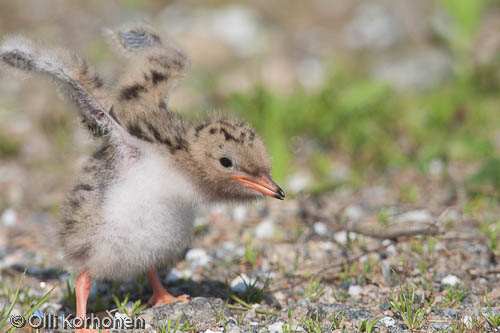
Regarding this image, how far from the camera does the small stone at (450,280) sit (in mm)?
3533

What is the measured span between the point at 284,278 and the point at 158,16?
6519 mm

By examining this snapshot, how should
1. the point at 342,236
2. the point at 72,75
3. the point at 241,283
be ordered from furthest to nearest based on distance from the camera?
the point at 342,236, the point at 241,283, the point at 72,75

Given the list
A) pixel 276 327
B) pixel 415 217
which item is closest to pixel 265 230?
pixel 415 217

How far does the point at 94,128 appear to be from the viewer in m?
3.15

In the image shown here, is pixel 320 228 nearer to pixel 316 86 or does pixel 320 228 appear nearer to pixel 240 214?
pixel 240 214

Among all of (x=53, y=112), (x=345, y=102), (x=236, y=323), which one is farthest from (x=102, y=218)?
(x=53, y=112)

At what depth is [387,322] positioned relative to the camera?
3.14m

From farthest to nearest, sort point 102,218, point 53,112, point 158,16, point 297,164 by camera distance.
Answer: point 158,16 → point 53,112 → point 297,164 → point 102,218

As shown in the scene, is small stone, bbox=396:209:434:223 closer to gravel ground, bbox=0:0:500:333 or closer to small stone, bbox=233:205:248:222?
gravel ground, bbox=0:0:500:333

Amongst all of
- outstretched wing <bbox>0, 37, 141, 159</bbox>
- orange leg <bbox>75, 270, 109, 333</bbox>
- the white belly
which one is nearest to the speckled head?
the white belly

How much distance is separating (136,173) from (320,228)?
175cm

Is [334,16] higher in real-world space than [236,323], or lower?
higher

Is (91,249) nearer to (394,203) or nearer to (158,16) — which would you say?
(394,203)

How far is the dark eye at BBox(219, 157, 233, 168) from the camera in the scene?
3.07m
